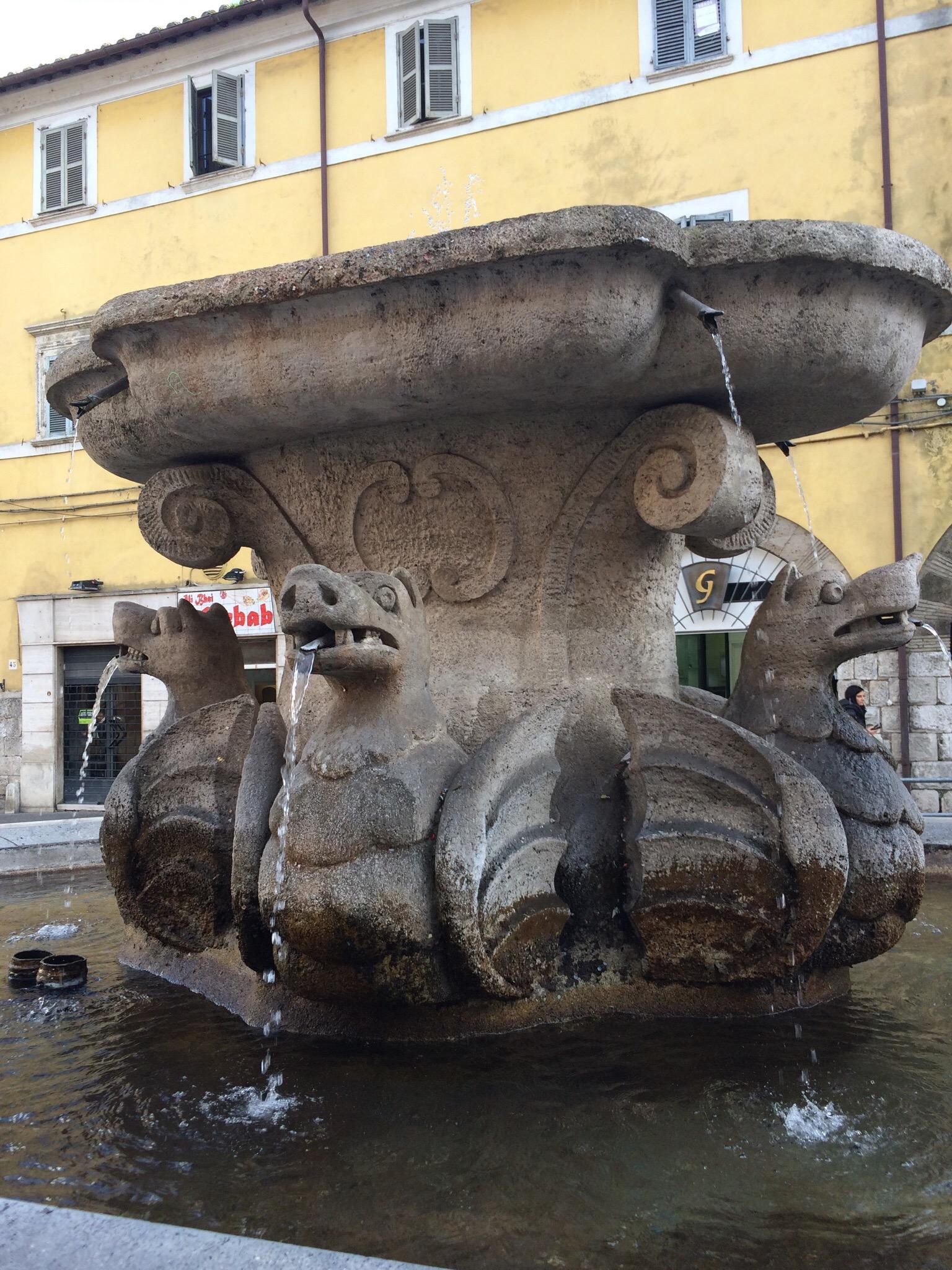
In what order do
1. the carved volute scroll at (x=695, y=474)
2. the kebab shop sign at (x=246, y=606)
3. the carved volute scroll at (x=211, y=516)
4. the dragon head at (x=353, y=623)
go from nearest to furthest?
the dragon head at (x=353, y=623), the carved volute scroll at (x=695, y=474), the carved volute scroll at (x=211, y=516), the kebab shop sign at (x=246, y=606)

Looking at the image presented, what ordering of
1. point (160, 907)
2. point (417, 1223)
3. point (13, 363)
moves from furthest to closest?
point (13, 363) → point (160, 907) → point (417, 1223)

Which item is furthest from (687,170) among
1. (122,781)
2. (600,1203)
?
(600,1203)

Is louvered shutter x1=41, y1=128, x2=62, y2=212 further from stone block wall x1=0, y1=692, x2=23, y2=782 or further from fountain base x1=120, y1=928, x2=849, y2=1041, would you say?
fountain base x1=120, y1=928, x2=849, y2=1041

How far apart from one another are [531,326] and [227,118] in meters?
12.3

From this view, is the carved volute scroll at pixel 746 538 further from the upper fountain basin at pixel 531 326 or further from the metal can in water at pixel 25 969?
the metal can in water at pixel 25 969

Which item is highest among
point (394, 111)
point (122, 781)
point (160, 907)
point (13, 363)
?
point (394, 111)

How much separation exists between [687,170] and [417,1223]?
10.9 m

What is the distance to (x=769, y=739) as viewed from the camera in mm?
2973

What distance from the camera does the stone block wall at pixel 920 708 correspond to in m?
9.98

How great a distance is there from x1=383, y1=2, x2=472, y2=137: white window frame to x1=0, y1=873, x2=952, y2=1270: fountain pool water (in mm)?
11309

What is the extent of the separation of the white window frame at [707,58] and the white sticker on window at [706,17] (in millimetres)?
69

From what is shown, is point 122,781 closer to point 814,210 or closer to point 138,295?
point 138,295

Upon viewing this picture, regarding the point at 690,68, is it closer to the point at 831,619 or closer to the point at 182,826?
the point at 831,619

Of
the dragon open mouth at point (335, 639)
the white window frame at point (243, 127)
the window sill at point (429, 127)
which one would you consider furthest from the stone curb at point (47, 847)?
the white window frame at point (243, 127)
